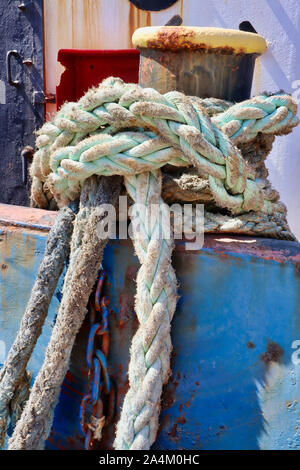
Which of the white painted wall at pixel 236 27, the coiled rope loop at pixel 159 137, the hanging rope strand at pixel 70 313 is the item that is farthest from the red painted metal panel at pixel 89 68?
the hanging rope strand at pixel 70 313

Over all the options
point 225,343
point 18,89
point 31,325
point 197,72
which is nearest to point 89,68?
point 18,89

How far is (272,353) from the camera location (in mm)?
1098

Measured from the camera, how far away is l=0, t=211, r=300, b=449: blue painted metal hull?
1094 mm

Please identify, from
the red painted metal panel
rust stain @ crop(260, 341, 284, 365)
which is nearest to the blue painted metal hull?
rust stain @ crop(260, 341, 284, 365)

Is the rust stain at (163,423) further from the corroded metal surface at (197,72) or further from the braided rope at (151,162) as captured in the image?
the corroded metal surface at (197,72)

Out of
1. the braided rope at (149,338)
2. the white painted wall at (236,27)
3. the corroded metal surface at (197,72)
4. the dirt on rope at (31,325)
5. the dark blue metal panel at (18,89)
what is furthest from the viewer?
the dark blue metal panel at (18,89)

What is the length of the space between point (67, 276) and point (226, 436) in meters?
0.48

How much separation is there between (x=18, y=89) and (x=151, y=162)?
1.75 meters

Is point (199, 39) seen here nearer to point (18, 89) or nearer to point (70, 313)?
point (70, 313)

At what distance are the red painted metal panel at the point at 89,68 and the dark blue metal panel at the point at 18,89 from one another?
0.12 meters

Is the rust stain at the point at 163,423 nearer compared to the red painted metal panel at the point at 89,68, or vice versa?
the rust stain at the point at 163,423

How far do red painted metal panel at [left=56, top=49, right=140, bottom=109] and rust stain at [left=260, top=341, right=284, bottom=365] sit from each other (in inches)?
67.6

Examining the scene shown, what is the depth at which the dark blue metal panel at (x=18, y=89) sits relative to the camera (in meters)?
2.57

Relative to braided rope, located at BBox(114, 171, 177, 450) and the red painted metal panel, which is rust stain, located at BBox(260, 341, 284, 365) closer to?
braided rope, located at BBox(114, 171, 177, 450)
